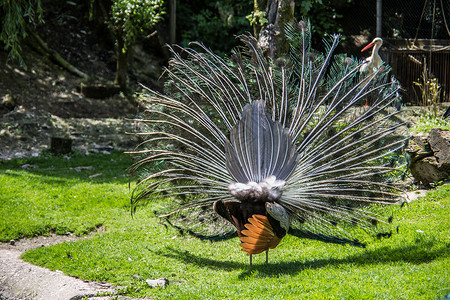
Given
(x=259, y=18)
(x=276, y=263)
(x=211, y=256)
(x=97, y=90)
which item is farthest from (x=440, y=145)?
(x=97, y=90)

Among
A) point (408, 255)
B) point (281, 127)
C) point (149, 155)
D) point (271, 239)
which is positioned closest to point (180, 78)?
point (149, 155)

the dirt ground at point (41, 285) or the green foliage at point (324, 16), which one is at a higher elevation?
the green foliage at point (324, 16)

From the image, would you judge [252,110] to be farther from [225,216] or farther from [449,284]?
[449,284]

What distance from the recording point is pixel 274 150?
16.8ft

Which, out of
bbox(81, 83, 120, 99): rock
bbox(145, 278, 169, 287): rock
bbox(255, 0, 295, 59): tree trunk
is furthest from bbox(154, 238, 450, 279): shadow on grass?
bbox(81, 83, 120, 99): rock

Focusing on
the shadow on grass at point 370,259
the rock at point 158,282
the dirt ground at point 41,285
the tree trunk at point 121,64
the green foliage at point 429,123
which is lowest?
the dirt ground at point 41,285

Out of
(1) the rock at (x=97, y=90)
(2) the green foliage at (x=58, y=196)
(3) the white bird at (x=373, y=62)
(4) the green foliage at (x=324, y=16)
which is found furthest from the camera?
(1) the rock at (x=97, y=90)

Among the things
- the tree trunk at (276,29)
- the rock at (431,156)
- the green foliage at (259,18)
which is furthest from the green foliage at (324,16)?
the rock at (431,156)

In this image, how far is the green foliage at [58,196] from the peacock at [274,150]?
188 cm

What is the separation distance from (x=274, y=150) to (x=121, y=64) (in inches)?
405

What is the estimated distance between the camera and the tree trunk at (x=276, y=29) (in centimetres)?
801

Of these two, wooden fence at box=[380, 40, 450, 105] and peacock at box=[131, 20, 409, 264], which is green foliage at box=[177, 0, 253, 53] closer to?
wooden fence at box=[380, 40, 450, 105]

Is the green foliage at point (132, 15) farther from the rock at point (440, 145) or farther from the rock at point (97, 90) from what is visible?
the rock at point (440, 145)

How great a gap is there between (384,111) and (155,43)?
13.4m
